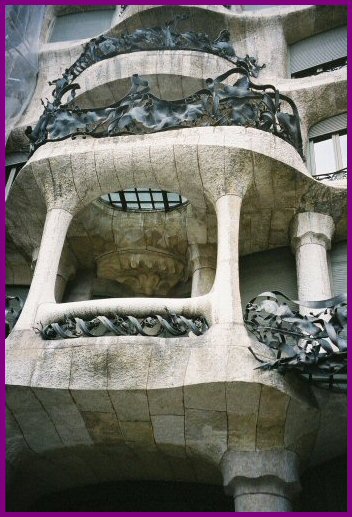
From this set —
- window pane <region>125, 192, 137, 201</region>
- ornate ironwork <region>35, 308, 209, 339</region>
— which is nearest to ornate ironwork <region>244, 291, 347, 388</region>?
ornate ironwork <region>35, 308, 209, 339</region>

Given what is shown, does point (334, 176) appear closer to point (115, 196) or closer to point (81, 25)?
point (115, 196)

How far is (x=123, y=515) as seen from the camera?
8.12m

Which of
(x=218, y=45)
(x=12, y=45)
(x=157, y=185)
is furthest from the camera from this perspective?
(x=12, y=45)

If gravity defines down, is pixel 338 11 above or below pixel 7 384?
above

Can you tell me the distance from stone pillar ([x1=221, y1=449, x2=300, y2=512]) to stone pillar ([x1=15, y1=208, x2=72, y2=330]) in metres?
3.31

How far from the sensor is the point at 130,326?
7.52 meters

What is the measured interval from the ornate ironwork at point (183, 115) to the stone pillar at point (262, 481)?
5177mm

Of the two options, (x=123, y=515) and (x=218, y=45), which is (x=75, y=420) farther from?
(x=218, y=45)

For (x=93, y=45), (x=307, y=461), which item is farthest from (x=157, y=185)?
(x=93, y=45)

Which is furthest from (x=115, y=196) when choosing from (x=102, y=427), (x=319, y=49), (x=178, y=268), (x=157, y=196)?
(x=319, y=49)

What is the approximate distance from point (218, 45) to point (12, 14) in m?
4.86

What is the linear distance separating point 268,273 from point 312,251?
106cm

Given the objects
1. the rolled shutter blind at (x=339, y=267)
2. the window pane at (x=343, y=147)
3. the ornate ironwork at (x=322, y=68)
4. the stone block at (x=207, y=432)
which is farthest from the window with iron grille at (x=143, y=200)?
the ornate ironwork at (x=322, y=68)

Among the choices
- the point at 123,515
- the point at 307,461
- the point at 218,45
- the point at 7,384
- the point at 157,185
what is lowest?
the point at 123,515
